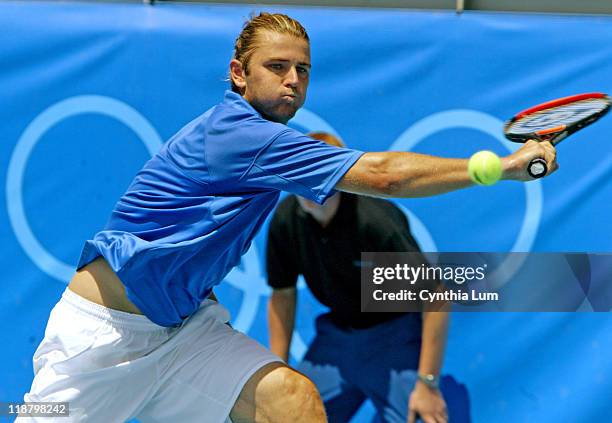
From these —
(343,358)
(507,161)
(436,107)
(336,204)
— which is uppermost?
(507,161)

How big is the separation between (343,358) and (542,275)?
38.4 inches

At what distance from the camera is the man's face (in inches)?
136

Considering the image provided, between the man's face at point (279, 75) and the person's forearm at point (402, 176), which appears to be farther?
the man's face at point (279, 75)

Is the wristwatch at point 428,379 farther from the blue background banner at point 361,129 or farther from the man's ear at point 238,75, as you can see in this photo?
the man's ear at point 238,75

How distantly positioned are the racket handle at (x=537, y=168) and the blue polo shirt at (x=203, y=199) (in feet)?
1.68

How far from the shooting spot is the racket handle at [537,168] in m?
2.98

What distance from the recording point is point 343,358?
4887mm

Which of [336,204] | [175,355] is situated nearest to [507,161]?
[175,355]

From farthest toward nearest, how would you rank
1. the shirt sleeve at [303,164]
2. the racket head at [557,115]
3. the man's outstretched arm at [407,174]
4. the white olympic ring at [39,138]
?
the white olympic ring at [39,138] → the racket head at [557,115] → the shirt sleeve at [303,164] → the man's outstretched arm at [407,174]

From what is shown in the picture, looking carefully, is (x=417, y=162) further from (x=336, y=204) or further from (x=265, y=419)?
(x=336, y=204)

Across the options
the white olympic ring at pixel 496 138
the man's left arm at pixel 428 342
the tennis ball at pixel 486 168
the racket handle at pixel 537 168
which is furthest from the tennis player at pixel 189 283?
the white olympic ring at pixel 496 138

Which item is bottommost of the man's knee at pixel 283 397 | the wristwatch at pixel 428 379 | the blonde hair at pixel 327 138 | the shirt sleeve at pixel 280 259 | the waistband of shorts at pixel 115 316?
the wristwatch at pixel 428 379

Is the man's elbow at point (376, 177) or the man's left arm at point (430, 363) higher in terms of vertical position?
the man's elbow at point (376, 177)

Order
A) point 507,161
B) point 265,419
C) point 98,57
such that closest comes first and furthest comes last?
point 507,161 → point 265,419 → point 98,57
